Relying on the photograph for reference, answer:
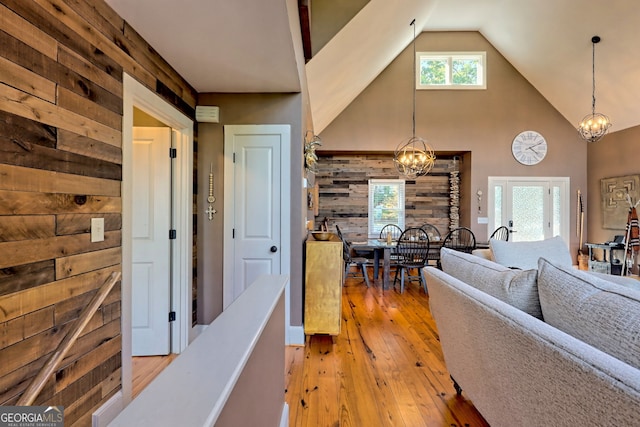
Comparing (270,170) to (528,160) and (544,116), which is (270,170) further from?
(544,116)

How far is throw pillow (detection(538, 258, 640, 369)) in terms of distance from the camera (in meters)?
0.82

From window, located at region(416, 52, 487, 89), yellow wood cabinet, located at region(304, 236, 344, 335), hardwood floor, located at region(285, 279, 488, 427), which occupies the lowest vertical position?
hardwood floor, located at region(285, 279, 488, 427)

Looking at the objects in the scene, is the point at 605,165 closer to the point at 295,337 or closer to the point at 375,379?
the point at 375,379

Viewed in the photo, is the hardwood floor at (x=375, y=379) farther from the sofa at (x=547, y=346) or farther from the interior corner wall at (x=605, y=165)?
the interior corner wall at (x=605, y=165)

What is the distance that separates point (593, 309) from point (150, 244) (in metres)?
2.78

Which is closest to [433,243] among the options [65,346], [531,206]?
[531,206]

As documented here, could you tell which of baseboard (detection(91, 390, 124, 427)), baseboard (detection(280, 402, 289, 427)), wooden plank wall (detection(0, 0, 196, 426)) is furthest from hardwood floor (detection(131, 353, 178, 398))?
baseboard (detection(280, 402, 289, 427))

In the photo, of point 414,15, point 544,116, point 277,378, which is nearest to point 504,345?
point 277,378

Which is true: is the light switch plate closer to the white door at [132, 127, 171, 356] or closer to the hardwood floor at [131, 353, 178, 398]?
the white door at [132, 127, 171, 356]

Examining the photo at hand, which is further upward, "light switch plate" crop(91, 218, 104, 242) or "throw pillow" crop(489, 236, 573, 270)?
"light switch plate" crop(91, 218, 104, 242)

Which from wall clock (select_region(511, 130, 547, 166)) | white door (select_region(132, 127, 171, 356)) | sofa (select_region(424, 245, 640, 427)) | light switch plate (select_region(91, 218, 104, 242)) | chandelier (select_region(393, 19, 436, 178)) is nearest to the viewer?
sofa (select_region(424, 245, 640, 427))

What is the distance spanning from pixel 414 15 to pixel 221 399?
18.3ft

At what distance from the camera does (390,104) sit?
584 cm

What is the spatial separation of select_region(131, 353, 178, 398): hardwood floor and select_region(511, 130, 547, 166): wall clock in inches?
261
